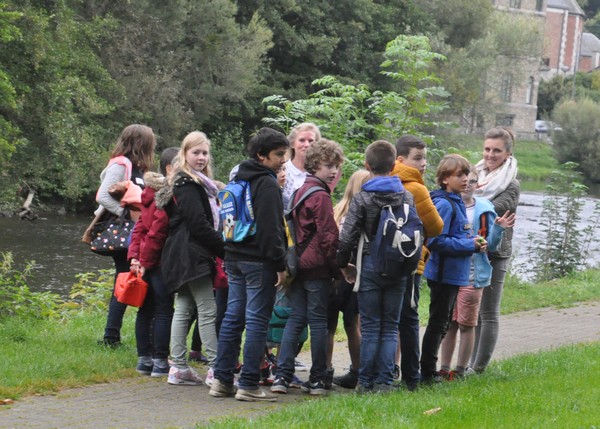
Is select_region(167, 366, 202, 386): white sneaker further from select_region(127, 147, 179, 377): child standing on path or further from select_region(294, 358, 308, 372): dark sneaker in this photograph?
select_region(294, 358, 308, 372): dark sneaker

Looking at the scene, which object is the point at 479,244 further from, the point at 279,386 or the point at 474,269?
the point at 279,386

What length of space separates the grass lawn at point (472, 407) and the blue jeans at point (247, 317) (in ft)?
1.70

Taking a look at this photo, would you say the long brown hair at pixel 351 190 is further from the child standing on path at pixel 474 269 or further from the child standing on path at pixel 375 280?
the child standing on path at pixel 474 269

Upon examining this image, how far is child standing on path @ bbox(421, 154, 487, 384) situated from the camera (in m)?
7.89

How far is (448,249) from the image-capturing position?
25.9 ft

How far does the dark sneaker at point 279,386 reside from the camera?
25.5 ft

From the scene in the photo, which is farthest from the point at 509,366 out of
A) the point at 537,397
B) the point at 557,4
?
the point at 557,4

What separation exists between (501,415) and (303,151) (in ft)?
9.57

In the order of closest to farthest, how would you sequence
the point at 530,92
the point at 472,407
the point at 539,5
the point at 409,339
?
the point at 472,407
the point at 409,339
the point at 530,92
the point at 539,5

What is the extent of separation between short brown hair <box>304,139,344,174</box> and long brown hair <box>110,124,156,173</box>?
187 cm

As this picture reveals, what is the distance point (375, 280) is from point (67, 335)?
353 cm

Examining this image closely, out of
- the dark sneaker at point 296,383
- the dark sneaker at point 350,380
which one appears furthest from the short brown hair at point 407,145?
the dark sneaker at point 296,383

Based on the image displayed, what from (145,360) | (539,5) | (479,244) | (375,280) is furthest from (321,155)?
(539,5)

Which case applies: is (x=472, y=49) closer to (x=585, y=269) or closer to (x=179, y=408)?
(x=585, y=269)
